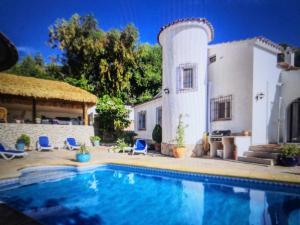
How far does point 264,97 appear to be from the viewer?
1073 cm

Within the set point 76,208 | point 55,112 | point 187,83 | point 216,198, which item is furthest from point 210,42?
point 55,112

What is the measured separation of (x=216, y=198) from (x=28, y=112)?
69.1ft

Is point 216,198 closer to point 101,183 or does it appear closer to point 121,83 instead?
point 101,183

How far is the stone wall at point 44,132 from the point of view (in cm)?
1333

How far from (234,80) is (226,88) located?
2.03 feet

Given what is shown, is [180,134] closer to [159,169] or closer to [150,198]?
[159,169]

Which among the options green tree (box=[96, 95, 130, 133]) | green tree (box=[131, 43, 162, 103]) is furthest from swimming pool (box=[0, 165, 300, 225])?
green tree (box=[131, 43, 162, 103])

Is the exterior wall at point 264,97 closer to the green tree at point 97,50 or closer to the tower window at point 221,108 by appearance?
the tower window at point 221,108

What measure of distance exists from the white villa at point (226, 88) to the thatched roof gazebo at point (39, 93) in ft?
26.0

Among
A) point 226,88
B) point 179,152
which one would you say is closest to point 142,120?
point 179,152

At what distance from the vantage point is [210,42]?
1323 centimetres

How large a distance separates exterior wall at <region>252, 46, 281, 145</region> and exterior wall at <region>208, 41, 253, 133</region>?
0.31 m

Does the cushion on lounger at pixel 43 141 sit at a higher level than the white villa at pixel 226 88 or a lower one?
lower

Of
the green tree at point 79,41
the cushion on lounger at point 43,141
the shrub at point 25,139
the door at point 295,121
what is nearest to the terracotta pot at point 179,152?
the door at point 295,121
